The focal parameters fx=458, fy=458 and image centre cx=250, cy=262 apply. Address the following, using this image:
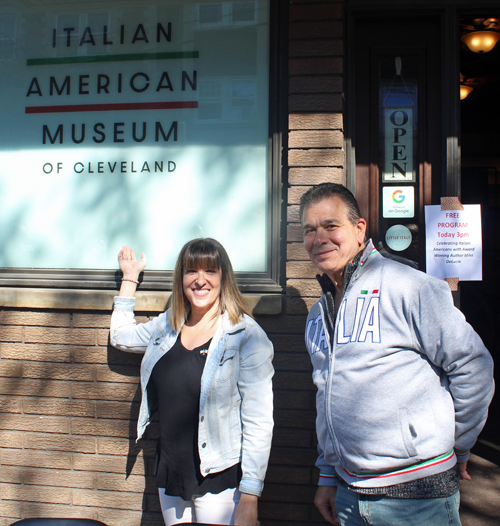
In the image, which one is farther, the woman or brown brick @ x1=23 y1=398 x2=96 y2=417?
brown brick @ x1=23 y1=398 x2=96 y2=417

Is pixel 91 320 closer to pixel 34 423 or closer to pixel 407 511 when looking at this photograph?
pixel 34 423

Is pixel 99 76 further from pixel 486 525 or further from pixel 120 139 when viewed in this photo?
pixel 486 525

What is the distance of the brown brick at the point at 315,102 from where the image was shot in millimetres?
2611

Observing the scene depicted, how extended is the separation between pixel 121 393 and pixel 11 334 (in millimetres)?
810

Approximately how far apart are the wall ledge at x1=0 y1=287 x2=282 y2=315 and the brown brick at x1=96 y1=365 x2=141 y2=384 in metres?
0.36

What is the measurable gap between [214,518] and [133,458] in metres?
0.96

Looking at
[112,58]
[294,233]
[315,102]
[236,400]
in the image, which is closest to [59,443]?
[236,400]

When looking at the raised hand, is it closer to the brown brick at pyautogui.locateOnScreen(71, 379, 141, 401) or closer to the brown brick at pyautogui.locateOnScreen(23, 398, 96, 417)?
the brown brick at pyautogui.locateOnScreen(71, 379, 141, 401)

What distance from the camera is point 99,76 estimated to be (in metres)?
2.99

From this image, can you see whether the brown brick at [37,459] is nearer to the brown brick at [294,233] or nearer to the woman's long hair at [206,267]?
the woman's long hair at [206,267]

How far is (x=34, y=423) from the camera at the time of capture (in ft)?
9.39

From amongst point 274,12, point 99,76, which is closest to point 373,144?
point 274,12

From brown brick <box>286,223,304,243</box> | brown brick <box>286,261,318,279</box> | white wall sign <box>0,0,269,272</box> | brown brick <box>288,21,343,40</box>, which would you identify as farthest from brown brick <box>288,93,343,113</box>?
brown brick <box>286,261,318,279</box>

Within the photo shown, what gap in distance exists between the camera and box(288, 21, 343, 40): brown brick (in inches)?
103
